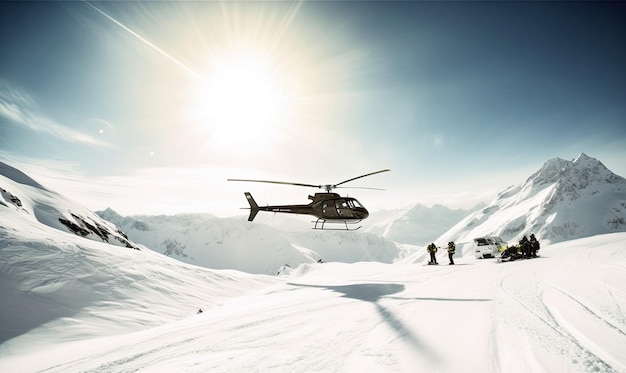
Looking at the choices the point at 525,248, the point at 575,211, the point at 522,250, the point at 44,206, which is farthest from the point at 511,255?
the point at 575,211

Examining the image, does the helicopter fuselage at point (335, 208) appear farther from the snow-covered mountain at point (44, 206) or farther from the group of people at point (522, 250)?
the snow-covered mountain at point (44, 206)

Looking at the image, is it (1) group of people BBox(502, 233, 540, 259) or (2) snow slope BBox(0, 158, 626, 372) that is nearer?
(2) snow slope BBox(0, 158, 626, 372)

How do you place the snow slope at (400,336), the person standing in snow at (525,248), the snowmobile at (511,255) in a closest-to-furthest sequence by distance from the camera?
the snow slope at (400,336) → the snowmobile at (511,255) → the person standing in snow at (525,248)

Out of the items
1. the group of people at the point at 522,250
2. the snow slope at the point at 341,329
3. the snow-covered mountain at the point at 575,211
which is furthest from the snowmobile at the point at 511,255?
the snow-covered mountain at the point at 575,211

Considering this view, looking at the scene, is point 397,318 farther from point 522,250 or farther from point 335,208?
point 522,250

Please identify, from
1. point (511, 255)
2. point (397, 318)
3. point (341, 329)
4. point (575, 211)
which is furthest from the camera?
point (575, 211)

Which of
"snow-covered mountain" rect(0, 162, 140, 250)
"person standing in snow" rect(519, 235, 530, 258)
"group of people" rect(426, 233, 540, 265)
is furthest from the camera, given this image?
"snow-covered mountain" rect(0, 162, 140, 250)

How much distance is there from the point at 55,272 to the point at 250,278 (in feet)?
39.1

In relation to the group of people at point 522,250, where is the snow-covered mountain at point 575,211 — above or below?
above

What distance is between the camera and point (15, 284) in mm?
9914

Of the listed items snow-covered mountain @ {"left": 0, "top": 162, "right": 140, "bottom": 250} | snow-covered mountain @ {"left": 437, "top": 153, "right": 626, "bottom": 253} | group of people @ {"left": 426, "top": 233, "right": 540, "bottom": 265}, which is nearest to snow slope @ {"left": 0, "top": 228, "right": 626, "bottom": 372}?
group of people @ {"left": 426, "top": 233, "right": 540, "bottom": 265}

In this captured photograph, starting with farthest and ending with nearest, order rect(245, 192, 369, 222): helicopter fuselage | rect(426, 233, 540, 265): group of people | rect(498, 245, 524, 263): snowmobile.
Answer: rect(426, 233, 540, 265): group of people < rect(498, 245, 524, 263): snowmobile < rect(245, 192, 369, 222): helicopter fuselage

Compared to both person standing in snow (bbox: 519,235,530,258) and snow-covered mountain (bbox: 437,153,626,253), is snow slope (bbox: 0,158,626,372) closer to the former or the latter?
person standing in snow (bbox: 519,235,530,258)

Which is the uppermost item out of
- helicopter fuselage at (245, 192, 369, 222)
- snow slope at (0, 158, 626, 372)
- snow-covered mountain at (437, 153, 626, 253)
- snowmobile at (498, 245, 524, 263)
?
snow-covered mountain at (437, 153, 626, 253)
